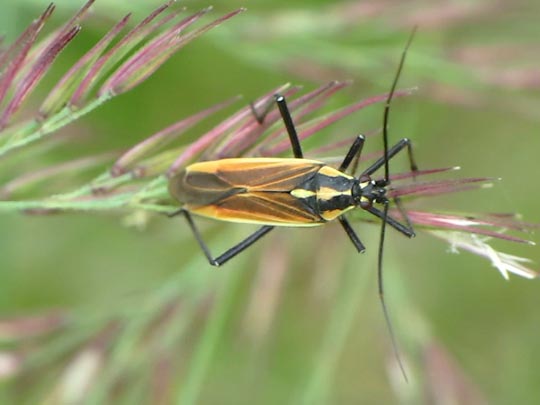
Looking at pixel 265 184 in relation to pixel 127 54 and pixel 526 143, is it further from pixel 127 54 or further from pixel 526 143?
pixel 526 143

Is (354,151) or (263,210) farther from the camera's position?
(263,210)

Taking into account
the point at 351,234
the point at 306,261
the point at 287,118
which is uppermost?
the point at 287,118

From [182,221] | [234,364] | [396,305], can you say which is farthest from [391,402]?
[182,221]

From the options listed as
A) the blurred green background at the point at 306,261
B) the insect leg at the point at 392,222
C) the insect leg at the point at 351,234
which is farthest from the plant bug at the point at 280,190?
the blurred green background at the point at 306,261

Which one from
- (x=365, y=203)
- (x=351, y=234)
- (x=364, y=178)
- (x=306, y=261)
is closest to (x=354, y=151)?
(x=364, y=178)

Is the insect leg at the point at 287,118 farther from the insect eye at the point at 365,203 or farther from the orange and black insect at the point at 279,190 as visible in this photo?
the insect eye at the point at 365,203

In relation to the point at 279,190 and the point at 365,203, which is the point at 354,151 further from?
the point at 279,190

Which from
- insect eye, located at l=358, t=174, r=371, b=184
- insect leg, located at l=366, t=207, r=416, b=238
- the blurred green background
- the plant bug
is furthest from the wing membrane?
the blurred green background
